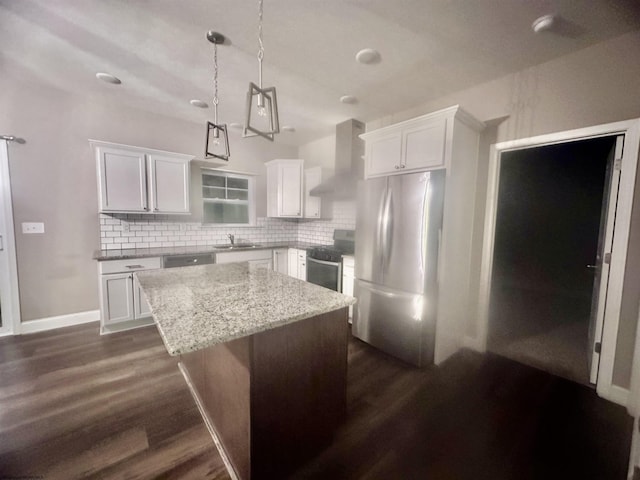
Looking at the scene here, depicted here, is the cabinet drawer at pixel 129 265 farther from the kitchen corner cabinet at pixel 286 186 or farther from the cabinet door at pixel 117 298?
the kitchen corner cabinet at pixel 286 186

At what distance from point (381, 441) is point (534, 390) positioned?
1.43 m

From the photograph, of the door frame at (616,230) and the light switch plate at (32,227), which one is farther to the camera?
the light switch plate at (32,227)

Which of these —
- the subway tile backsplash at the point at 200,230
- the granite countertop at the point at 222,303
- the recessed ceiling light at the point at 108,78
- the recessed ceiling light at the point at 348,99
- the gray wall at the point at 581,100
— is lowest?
the granite countertop at the point at 222,303

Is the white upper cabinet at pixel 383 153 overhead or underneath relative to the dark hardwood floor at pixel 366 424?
overhead

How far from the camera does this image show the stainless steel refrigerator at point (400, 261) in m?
2.21

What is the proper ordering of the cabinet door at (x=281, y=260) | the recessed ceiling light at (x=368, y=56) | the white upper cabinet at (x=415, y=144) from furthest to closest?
the cabinet door at (x=281, y=260) → the white upper cabinet at (x=415, y=144) → the recessed ceiling light at (x=368, y=56)

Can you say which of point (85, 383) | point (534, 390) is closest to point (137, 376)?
point (85, 383)

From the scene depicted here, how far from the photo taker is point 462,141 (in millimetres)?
2283

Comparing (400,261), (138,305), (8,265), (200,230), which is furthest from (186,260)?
(400,261)

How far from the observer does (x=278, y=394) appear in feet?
4.02

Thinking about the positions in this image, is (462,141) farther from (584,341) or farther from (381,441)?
(584,341)

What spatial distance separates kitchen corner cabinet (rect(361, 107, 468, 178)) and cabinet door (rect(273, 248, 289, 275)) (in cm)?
202

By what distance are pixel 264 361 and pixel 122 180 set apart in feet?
10.1

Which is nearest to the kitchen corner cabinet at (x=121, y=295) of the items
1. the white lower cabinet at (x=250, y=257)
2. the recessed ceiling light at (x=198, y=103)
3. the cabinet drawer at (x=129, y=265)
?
the cabinet drawer at (x=129, y=265)
